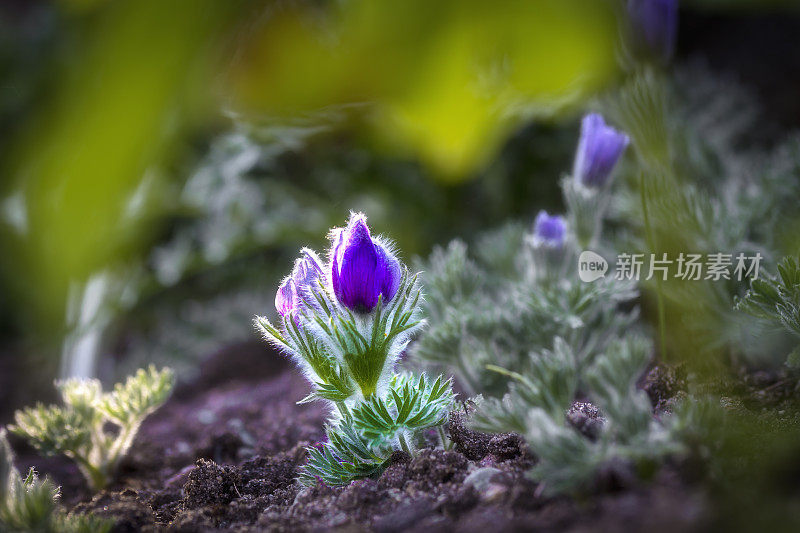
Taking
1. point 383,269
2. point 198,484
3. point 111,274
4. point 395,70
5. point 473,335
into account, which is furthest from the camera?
point 395,70

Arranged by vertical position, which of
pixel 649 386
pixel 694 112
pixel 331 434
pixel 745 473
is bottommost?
pixel 745 473

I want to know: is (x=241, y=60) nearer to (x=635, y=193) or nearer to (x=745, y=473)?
(x=635, y=193)

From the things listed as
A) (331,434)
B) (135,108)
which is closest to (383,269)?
(331,434)

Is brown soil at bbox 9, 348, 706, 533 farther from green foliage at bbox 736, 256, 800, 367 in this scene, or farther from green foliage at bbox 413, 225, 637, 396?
green foliage at bbox 736, 256, 800, 367

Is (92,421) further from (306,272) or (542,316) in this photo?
(542,316)

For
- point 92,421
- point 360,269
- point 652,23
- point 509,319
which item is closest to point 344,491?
point 360,269

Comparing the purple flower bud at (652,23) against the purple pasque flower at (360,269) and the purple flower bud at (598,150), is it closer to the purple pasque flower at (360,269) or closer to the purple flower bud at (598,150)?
the purple flower bud at (598,150)

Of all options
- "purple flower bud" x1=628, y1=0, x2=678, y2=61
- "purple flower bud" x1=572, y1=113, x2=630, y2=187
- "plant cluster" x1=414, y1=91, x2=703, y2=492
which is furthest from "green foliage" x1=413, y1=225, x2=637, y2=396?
"purple flower bud" x1=628, y1=0, x2=678, y2=61

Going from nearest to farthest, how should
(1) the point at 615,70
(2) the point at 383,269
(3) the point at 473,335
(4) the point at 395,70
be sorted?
(2) the point at 383,269, (3) the point at 473,335, (4) the point at 395,70, (1) the point at 615,70
